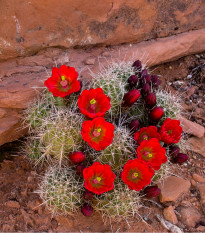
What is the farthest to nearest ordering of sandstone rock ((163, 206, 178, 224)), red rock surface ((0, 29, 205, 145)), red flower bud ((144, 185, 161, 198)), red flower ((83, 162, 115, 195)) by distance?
red rock surface ((0, 29, 205, 145)) → sandstone rock ((163, 206, 178, 224)) → red flower bud ((144, 185, 161, 198)) → red flower ((83, 162, 115, 195))

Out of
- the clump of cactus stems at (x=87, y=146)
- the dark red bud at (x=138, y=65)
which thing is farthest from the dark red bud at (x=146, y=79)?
the dark red bud at (x=138, y=65)

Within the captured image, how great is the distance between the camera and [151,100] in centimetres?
229

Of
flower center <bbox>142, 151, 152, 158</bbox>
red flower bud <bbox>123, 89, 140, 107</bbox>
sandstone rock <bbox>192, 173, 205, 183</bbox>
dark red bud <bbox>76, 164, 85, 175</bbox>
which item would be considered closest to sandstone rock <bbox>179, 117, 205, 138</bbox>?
sandstone rock <bbox>192, 173, 205, 183</bbox>

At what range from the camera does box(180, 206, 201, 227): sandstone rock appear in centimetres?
242

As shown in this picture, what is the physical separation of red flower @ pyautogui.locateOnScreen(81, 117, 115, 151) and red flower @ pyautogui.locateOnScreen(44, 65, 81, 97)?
350mm

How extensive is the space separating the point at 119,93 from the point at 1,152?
132cm

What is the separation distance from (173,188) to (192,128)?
775 mm

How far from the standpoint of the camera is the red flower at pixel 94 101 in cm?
206

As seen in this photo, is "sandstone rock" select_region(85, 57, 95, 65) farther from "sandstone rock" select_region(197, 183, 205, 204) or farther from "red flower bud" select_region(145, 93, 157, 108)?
"sandstone rock" select_region(197, 183, 205, 204)

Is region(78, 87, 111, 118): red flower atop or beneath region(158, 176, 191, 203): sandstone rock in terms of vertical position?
atop

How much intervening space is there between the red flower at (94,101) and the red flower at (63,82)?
16cm

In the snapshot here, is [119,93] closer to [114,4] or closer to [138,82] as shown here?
[138,82]

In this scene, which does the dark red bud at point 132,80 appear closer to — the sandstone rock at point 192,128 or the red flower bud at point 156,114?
the red flower bud at point 156,114

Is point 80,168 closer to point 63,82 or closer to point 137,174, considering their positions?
point 137,174
